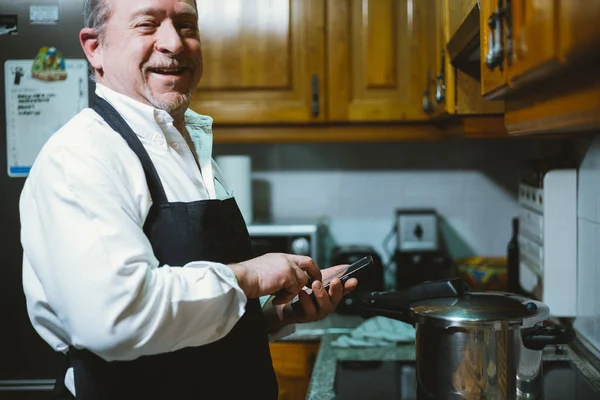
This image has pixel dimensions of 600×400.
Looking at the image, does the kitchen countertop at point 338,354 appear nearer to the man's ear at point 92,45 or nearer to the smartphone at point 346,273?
the smartphone at point 346,273

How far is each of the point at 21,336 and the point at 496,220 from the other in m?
1.72

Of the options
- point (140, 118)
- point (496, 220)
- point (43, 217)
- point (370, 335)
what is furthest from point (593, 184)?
point (43, 217)

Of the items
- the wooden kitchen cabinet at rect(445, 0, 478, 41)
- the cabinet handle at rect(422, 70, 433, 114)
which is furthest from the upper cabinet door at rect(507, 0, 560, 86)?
the cabinet handle at rect(422, 70, 433, 114)

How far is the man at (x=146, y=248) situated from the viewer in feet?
2.93

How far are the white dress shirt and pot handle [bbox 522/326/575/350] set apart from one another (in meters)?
0.58

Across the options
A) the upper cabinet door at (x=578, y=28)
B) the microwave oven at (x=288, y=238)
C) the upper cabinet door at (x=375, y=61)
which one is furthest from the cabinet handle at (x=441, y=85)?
the upper cabinet door at (x=578, y=28)

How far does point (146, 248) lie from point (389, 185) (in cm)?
172

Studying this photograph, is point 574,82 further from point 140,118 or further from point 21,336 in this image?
point 21,336

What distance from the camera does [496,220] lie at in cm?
253

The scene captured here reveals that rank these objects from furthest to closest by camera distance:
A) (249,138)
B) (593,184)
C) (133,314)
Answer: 1. (249,138)
2. (593,184)
3. (133,314)

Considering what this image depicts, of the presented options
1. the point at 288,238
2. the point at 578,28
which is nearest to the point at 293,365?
the point at 288,238

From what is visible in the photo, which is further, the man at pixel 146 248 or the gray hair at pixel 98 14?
the gray hair at pixel 98 14

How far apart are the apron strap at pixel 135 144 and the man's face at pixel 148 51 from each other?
0.20 ft

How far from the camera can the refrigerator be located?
81.3 inches
